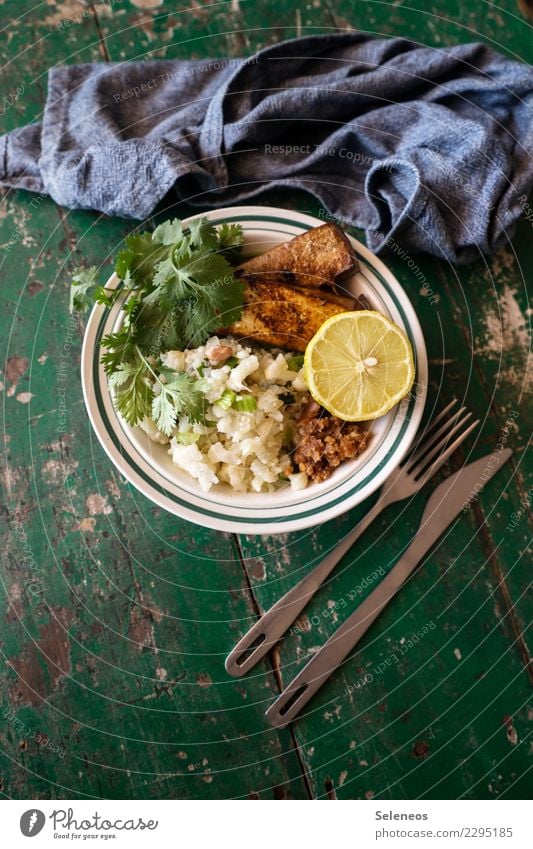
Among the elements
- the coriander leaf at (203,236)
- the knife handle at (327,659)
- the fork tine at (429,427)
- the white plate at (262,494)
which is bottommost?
the knife handle at (327,659)

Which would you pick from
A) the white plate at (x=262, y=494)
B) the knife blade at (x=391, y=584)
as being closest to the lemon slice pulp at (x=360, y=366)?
the white plate at (x=262, y=494)

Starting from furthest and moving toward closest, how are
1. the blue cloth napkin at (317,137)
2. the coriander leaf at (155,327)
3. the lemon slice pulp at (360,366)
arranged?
the blue cloth napkin at (317,137) < the coriander leaf at (155,327) < the lemon slice pulp at (360,366)

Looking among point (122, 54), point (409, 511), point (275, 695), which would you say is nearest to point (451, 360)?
point (409, 511)

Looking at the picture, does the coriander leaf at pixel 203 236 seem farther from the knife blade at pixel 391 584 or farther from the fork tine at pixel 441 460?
the knife blade at pixel 391 584

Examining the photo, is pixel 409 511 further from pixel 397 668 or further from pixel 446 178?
pixel 446 178

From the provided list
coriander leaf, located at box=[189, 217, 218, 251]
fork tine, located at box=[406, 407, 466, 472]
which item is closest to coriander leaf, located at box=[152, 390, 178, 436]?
coriander leaf, located at box=[189, 217, 218, 251]
